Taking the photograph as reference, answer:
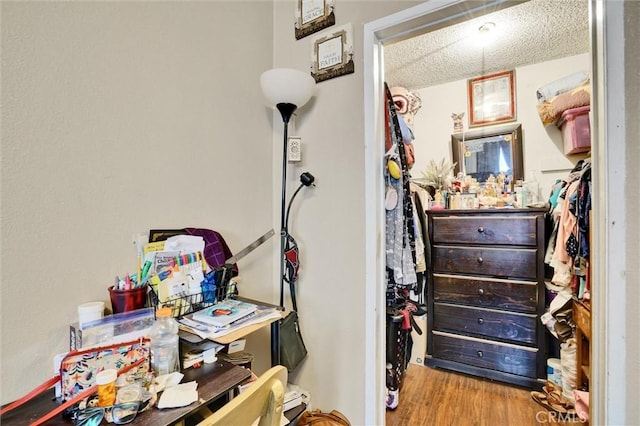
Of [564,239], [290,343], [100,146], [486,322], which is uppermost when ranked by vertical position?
[100,146]

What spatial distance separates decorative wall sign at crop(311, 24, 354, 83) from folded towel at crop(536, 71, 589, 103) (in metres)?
1.78

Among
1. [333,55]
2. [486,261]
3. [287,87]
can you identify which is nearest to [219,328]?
[287,87]

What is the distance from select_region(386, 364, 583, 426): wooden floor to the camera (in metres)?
1.69

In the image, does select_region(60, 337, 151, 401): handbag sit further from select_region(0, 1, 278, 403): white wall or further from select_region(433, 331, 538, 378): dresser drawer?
select_region(433, 331, 538, 378): dresser drawer

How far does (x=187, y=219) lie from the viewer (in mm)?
1177

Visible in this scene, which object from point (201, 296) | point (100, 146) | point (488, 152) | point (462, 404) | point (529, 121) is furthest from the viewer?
point (488, 152)

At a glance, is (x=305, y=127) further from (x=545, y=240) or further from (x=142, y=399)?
(x=545, y=240)

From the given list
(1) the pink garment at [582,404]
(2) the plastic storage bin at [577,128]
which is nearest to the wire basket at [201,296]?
(1) the pink garment at [582,404]

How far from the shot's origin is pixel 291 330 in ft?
4.45

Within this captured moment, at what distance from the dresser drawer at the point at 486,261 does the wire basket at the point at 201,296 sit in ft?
5.50

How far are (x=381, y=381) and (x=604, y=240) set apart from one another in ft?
3.35

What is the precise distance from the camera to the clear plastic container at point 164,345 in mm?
785

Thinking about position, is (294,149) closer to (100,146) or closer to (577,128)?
(100,146)

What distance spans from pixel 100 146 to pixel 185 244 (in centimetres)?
42
